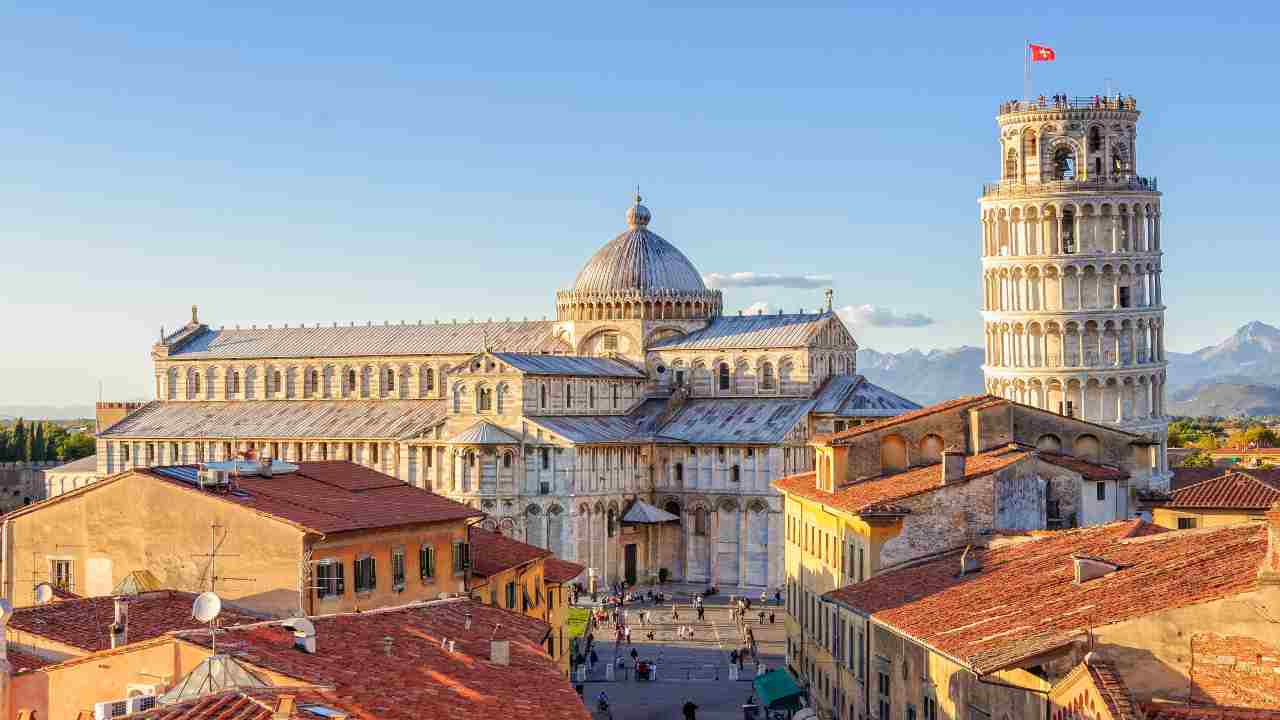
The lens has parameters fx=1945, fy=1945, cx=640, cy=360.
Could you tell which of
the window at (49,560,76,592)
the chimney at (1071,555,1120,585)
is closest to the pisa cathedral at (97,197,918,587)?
the window at (49,560,76,592)

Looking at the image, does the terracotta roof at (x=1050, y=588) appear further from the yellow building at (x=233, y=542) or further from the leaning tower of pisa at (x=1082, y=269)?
the leaning tower of pisa at (x=1082, y=269)

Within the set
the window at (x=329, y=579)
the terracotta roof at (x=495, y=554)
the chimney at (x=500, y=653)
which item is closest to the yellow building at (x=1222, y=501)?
the terracotta roof at (x=495, y=554)

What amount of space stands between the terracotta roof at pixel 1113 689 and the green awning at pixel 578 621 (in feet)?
170

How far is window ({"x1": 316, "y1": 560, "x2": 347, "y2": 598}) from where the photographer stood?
155 ft

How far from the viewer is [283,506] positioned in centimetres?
4894

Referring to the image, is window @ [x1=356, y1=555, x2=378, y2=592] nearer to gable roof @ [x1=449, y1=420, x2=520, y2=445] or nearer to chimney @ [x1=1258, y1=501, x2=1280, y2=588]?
chimney @ [x1=1258, y1=501, x2=1280, y2=588]

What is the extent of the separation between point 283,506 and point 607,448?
2365 inches

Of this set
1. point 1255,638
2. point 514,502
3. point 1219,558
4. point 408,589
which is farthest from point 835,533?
point 514,502

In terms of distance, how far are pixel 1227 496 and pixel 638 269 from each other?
61051 mm

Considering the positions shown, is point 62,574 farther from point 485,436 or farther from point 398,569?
point 485,436

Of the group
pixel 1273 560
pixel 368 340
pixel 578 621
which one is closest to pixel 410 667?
pixel 1273 560

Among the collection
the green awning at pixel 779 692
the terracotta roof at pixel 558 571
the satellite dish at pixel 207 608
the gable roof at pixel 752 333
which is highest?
the gable roof at pixel 752 333

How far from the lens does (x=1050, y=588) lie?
38.3m

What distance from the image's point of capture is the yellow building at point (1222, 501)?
6181cm
